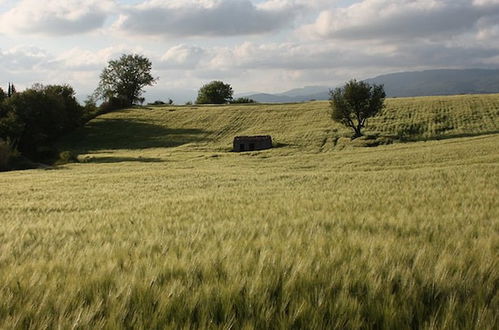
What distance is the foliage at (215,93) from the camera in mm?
144250

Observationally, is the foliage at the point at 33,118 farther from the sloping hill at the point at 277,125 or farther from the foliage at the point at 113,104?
the foliage at the point at 113,104

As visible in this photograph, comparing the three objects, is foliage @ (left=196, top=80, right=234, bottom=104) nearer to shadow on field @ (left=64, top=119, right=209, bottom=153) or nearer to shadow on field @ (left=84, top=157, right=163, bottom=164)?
shadow on field @ (left=64, top=119, right=209, bottom=153)

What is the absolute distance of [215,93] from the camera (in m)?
144

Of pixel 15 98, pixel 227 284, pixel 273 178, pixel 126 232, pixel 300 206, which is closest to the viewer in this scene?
pixel 227 284

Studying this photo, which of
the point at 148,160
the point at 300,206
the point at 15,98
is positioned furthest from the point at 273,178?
the point at 15,98

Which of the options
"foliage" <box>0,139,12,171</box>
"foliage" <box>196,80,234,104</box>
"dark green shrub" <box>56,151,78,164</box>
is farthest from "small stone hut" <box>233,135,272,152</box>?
"foliage" <box>196,80,234,104</box>

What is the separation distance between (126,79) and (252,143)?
69.6 metres

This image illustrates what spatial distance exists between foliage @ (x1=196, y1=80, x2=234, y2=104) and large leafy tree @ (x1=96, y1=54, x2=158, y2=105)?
27539 millimetres

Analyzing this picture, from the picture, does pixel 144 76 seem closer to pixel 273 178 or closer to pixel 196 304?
pixel 273 178

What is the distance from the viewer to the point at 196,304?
110 inches

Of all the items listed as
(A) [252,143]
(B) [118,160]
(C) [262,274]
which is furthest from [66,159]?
(C) [262,274]

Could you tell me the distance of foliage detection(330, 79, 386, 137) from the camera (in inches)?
2464

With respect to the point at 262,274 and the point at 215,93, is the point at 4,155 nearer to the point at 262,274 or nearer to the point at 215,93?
the point at 262,274

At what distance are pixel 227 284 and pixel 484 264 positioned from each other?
220cm
